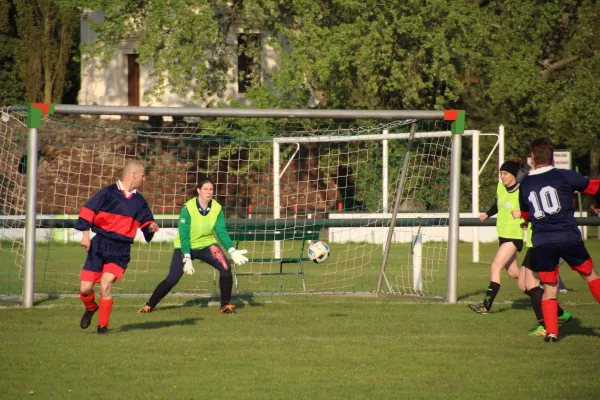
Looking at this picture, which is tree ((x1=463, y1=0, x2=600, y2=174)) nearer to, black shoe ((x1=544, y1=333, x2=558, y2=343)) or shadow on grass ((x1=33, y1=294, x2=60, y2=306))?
shadow on grass ((x1=33, y1=294, x2=60, y2=306))

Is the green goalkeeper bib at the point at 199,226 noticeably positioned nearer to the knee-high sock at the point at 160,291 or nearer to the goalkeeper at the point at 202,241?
the goalkeeper at the point at 202,241

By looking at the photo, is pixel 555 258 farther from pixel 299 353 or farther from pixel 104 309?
pixel 104 309

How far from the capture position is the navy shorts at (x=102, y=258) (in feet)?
32.2

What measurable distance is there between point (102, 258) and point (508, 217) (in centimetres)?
507

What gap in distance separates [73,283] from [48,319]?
5.50m

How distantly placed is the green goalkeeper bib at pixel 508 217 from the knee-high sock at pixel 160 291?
4.18 meters

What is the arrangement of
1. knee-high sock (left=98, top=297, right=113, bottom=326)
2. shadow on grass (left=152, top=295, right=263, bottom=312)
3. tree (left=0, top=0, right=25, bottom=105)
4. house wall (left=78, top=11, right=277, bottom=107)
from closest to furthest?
1. knee-high sock (left=98, top=297, right=113, bottom=326)
2. shadow on grass (left=152, top=295, right=263, bottom=312)
3. tree (left=0, top=0, right=25, bottom=105)
4. house wall (left=78, top=11, right=277, bottom=107)

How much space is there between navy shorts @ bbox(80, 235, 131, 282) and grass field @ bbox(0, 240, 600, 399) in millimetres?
661

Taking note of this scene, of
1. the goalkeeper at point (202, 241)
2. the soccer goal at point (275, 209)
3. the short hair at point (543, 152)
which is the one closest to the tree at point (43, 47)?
the soccer goal at point (275, 209)

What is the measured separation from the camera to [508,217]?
1191 cm

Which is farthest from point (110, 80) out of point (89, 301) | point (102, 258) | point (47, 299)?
point (102, 258)

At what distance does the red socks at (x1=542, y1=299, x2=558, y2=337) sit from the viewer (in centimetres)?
946

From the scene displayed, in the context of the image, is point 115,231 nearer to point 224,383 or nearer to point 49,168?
point 224,383

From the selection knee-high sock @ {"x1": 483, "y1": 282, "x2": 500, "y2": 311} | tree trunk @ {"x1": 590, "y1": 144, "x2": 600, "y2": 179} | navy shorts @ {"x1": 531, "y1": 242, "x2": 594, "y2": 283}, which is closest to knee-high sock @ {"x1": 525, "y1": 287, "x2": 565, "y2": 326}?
navy shorts @ {"x1": 531, "y1": 242, "x2": 594, "y2": 283}
